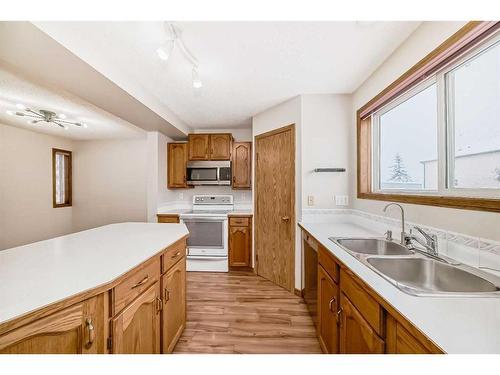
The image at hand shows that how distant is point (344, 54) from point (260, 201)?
1.90 metres

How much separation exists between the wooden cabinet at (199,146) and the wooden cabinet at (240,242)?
1220 millimetres

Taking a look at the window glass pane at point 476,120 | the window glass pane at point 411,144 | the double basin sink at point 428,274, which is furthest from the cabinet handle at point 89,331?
the window glass pane at point 411,144

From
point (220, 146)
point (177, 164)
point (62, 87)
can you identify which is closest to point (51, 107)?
point (62, 87)

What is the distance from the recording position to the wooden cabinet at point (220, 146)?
3506mm

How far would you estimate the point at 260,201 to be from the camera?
2955 mm

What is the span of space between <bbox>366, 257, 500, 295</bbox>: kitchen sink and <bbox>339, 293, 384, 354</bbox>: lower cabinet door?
0.24 metres

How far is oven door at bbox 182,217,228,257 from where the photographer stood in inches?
123

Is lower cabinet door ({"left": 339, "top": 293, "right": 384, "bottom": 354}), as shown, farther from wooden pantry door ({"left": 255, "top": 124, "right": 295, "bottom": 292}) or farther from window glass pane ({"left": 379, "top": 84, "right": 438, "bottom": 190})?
wooden pantry door ({"left": 255, "top": 124, "right": 295, "bottom": 292})

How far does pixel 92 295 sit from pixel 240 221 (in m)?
2.41

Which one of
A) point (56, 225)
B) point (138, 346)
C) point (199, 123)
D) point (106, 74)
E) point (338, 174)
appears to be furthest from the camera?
point (56, 225)

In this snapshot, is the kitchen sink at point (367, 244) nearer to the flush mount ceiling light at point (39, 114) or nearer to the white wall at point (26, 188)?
the flush mount ceiling light at point (39, 114)
